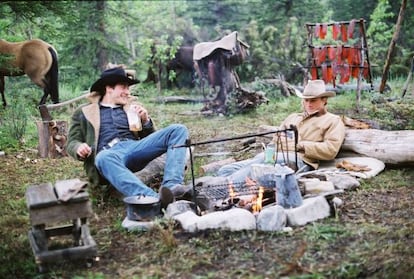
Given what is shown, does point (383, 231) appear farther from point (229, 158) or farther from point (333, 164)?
point (229, 158)

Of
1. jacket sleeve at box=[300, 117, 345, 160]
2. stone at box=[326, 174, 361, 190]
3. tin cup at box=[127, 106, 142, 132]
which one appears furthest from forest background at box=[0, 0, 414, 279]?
tin cup at box=[127, 106, 142, 132]

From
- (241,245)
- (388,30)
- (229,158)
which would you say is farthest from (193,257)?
(388,30)

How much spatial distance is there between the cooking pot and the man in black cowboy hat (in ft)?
1.28

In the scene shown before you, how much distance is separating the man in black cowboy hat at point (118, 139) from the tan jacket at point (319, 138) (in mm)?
1357

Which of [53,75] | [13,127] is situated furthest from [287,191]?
[53,75]

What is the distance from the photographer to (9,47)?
11180 millimetres

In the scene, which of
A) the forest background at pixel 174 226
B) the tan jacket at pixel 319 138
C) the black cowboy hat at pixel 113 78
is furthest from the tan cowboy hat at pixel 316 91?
the black cowboy hat at pixel 113 78

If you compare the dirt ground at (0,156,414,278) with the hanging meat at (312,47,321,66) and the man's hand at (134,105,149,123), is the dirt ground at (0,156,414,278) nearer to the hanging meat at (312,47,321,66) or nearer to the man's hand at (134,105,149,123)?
the man's hand at (134,105,149,123)

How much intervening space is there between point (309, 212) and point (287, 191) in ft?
0.89

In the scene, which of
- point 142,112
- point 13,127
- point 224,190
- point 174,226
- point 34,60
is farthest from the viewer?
point 34,60

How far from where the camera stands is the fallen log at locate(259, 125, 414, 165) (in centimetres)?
638

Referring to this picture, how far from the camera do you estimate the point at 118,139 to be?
5.84m

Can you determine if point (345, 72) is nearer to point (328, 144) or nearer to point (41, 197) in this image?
point (328, 144)

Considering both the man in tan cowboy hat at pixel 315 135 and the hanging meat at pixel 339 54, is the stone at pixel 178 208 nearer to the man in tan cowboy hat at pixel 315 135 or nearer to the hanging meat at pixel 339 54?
the man in tan cowboy hat at pixel 315 135
